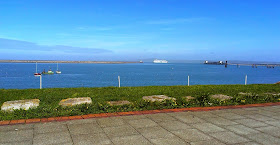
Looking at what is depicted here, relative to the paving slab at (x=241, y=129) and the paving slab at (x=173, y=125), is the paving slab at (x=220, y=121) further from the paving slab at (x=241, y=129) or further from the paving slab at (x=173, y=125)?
the paving slab at (x=173, y=125)

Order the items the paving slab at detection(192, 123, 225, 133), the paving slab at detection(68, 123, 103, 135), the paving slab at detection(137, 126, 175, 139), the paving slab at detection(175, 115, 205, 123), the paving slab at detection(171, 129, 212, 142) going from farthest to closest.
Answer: the paving slab at detection(175, 115, 205, 123) < the paving slab at detection(192, 123, 225, 133) < the paving slab at detection(68, 123, 103, 135) < the paving slab at detection(137, 126, 175, 139) < the paving slab at detection(171, 129, 212, 142)

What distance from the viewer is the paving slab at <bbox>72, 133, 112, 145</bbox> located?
4004 mm

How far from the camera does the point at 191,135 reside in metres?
4.51

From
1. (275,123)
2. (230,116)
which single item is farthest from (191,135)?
(275,123)

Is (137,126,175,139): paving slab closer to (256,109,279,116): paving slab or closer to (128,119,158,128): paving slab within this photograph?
(128,119,158,128): paving slab

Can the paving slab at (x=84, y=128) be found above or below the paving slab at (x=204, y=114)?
above

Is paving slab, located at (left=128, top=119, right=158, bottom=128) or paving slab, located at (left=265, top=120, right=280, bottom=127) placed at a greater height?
paving slab, located at (left=128, top=119, right=158, bottom=128)

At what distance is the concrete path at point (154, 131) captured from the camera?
414cm

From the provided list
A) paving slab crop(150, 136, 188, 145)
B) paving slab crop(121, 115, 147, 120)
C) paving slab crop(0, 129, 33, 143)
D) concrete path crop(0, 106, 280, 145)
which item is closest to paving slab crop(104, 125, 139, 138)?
concrete path crop(0, 106, 280, 145)

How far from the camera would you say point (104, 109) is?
6297 mm

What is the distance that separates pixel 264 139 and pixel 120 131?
113 inches

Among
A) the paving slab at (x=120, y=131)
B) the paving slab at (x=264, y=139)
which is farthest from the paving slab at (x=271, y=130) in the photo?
the paving slab at (x=120, y=131)

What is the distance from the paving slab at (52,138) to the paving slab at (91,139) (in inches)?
6.2

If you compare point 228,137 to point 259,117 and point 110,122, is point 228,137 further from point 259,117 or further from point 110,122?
point 110,122
